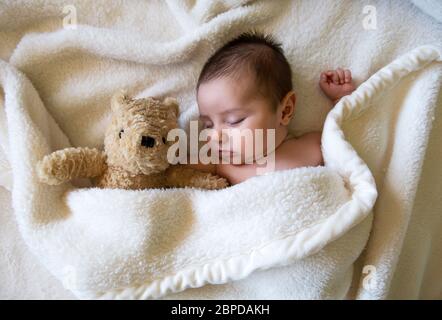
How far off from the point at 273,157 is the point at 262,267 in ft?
1.00

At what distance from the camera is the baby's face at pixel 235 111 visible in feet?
3.07

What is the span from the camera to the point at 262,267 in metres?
0.80

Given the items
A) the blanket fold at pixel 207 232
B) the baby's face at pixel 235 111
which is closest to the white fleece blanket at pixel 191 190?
the blanket fold at pixel 207 232

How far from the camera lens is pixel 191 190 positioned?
93cm

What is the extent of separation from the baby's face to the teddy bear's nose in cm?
16

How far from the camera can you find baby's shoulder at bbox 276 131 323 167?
1002 mm

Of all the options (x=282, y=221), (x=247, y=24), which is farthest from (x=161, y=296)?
(x=247, y=24)

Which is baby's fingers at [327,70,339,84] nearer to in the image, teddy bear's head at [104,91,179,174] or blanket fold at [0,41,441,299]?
blanket fold at [0,41,441,299]

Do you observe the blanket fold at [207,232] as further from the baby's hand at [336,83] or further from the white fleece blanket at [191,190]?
the baby's hand at [336,83]

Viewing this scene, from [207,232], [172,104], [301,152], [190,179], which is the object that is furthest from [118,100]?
[301,152]

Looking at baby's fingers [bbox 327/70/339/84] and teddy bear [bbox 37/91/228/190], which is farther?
baby's fingers [bbox 327/70/339/84]

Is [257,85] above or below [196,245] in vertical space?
above

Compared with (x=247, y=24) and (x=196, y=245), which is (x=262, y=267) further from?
(x=247, y=24)

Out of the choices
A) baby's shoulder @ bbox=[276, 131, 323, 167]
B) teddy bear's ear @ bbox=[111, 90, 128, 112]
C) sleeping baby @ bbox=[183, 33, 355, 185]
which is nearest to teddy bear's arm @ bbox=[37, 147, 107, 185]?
teddy bear's ear @ bbox=[111, 90, 128, 112]
